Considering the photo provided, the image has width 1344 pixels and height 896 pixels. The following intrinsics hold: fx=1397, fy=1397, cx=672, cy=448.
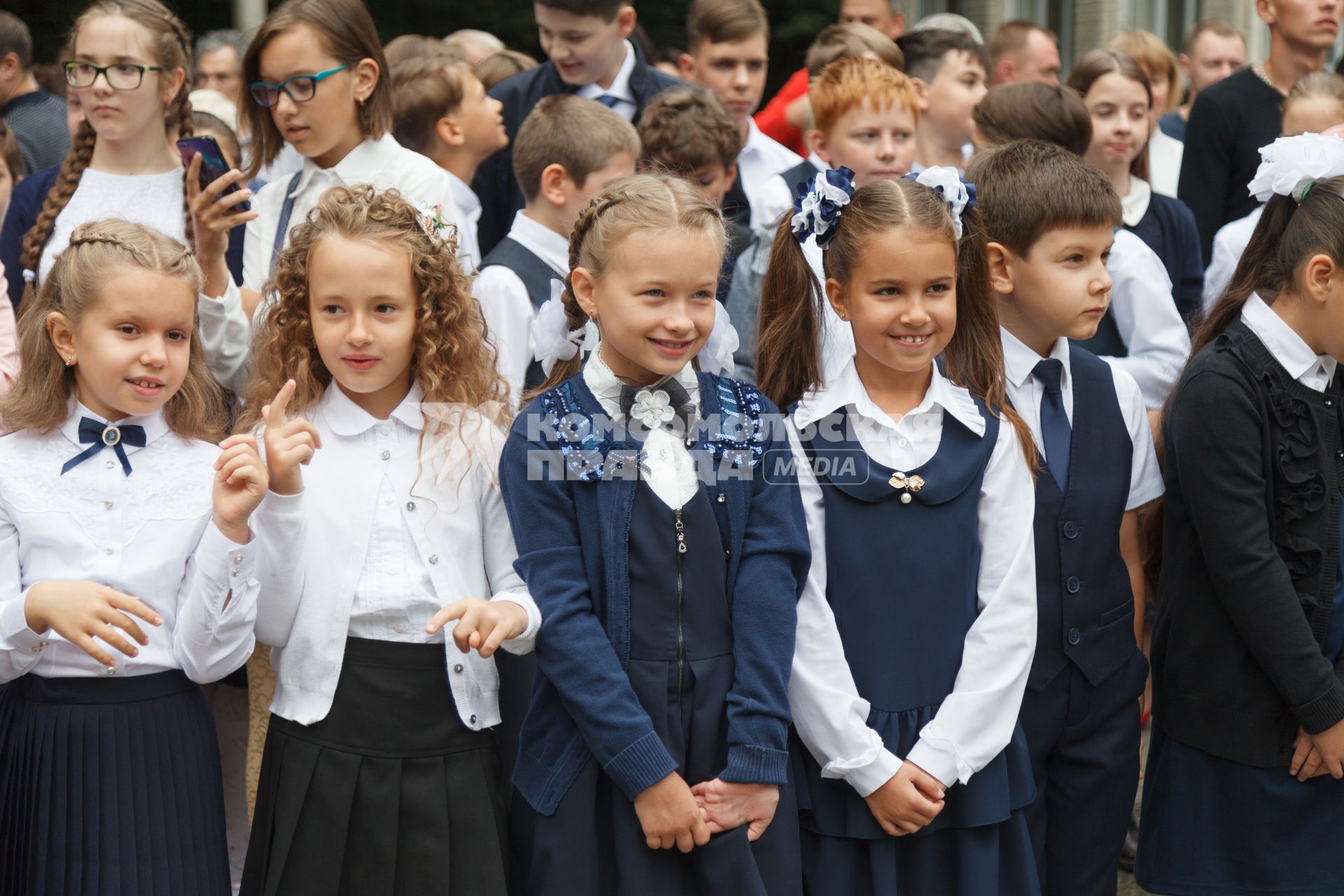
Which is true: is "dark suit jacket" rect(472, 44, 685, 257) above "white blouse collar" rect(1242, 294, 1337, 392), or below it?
above

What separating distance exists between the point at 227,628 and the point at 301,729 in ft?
0.87

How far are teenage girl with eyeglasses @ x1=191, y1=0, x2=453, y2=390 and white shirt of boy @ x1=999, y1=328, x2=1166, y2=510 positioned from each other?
1.67 meters

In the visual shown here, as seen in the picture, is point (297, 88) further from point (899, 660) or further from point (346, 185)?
point (899, 660)

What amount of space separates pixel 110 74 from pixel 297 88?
1.61ft

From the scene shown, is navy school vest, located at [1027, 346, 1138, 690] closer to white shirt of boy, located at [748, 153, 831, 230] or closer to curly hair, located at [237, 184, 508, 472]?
curly hair, located at [237, 184, 508, 472]

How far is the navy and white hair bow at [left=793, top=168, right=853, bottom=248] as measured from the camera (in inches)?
118

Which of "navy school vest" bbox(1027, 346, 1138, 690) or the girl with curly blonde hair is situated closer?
the girl with curly blonde hair

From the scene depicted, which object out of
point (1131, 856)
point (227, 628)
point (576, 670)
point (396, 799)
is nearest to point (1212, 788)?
point (1131, 856)

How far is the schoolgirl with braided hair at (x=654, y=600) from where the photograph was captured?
2.57 metres

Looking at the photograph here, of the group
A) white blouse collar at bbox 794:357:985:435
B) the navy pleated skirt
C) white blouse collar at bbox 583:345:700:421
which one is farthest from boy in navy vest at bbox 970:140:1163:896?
white blouse collar at bbox 583:345:700:421

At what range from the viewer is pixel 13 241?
397cm

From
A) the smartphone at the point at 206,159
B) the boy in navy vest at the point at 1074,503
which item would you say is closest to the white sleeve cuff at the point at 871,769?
the boy in navy vest at the point at 1074,503

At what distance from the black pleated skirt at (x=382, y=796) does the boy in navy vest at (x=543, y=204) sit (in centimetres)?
118

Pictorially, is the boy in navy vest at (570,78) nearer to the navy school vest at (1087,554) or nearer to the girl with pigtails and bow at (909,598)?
the girl with pigtails and bow at (909,598)
